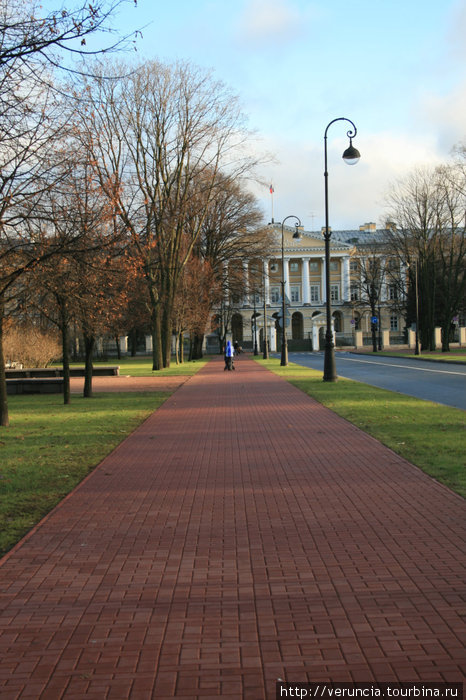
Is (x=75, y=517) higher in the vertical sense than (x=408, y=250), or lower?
lower

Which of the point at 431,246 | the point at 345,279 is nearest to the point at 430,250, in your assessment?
the point at 431,246

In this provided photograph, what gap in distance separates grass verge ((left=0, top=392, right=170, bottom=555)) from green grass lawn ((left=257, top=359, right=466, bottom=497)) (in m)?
4.41

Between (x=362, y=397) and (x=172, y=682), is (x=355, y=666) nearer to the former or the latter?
(x=172, y=682)

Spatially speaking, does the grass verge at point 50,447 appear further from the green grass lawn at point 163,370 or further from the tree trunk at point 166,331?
the tree trunk at point 166,331

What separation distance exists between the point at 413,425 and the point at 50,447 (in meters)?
6.43

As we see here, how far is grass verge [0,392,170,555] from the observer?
724 cm

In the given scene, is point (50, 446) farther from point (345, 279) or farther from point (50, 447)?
point (345, 279)

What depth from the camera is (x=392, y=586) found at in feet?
15.3

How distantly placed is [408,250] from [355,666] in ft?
207

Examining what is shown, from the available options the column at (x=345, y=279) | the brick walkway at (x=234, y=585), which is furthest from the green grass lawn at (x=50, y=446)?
the column at (x=345, y=279)

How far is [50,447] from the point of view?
11.4 metres

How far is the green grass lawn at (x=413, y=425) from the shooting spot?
8914 mm

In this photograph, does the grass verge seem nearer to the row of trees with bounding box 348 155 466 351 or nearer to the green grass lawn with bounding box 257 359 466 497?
the green grass lawn with bounding box 257 359 466 497

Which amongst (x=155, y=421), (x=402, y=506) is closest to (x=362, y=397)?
(x=155, y=421)
